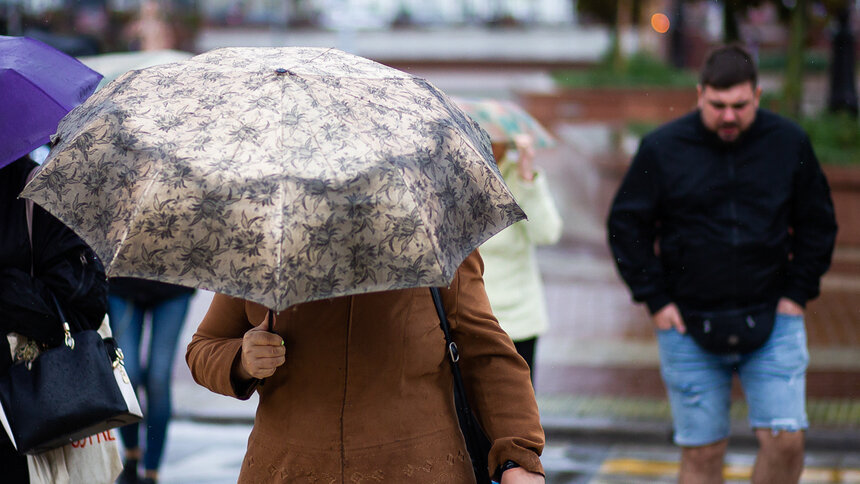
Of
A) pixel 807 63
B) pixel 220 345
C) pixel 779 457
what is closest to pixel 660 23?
pixel 807 63

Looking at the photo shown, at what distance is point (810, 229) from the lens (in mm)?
4668

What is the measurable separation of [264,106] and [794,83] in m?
11.8

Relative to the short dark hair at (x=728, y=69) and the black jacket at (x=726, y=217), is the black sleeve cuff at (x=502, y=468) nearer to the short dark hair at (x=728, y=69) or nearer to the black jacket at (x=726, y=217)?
the black jacket at (x=726, y=217)

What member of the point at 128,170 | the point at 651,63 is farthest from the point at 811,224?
the point at 651,63

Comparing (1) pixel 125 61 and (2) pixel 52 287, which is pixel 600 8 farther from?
(2) pixel 52 287

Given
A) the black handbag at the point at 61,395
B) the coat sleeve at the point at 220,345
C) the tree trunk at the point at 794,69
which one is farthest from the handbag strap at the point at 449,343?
the tree trunk at the point at 794,69

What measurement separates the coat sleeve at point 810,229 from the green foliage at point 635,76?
1669 cm

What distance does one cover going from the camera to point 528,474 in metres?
2.76

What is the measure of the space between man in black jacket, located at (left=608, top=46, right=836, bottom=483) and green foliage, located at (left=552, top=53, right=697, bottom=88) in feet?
54.8

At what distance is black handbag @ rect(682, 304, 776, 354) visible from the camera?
454cm

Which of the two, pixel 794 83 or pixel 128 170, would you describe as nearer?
pixel 128 170

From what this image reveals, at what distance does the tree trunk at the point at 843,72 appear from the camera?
46.9 feet

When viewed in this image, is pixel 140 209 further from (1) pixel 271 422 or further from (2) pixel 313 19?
(2) pixel 313 19

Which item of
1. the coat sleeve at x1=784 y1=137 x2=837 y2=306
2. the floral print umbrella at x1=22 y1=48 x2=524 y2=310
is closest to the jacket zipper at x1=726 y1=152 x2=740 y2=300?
the coat sleeve at x1=784 y1=137 x2=837 y2=306
